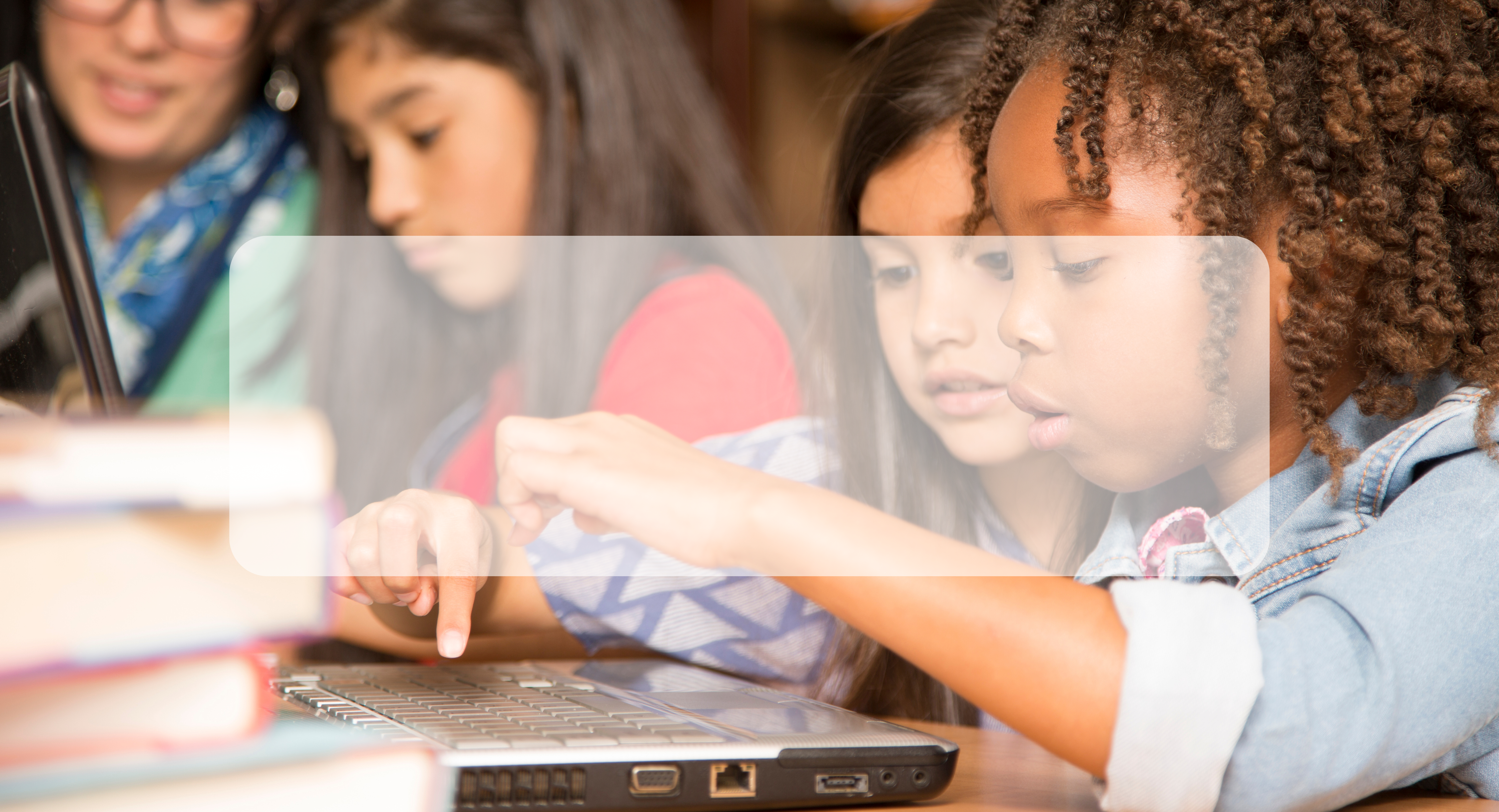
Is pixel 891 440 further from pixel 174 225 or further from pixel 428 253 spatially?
pixel 174 225

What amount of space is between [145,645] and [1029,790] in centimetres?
31

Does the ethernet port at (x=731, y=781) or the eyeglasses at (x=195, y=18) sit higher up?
the eyeglasses at (x=195, y=18)

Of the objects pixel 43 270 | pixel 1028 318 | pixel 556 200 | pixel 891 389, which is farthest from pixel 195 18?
pixel 1028 318

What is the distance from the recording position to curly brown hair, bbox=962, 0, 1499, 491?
1.35ft

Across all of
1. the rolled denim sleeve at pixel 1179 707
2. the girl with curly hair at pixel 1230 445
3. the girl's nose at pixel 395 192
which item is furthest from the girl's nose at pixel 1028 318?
the girl's nose at pixel 395 192

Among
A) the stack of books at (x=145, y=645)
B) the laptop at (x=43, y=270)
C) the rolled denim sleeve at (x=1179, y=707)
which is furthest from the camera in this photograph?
the laptop at (x=43, y=270)

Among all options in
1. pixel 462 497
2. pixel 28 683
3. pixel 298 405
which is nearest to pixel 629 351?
pixel 298 405

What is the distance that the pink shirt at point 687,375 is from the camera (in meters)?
0.58

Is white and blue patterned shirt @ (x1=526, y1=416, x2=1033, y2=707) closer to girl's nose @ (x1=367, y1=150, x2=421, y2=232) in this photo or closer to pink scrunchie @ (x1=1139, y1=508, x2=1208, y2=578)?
pink scrunchie @ (x1=1139, y1=508, x2=1208, y2=578)

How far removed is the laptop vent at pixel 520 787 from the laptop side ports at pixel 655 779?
0.05 feet

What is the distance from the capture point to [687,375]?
767mm

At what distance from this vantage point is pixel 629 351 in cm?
92

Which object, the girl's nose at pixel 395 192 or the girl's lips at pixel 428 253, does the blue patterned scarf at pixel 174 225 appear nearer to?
the girl's nose at pixel 395 192

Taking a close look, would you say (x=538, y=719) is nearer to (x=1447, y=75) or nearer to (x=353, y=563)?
(x=353, y=563)
